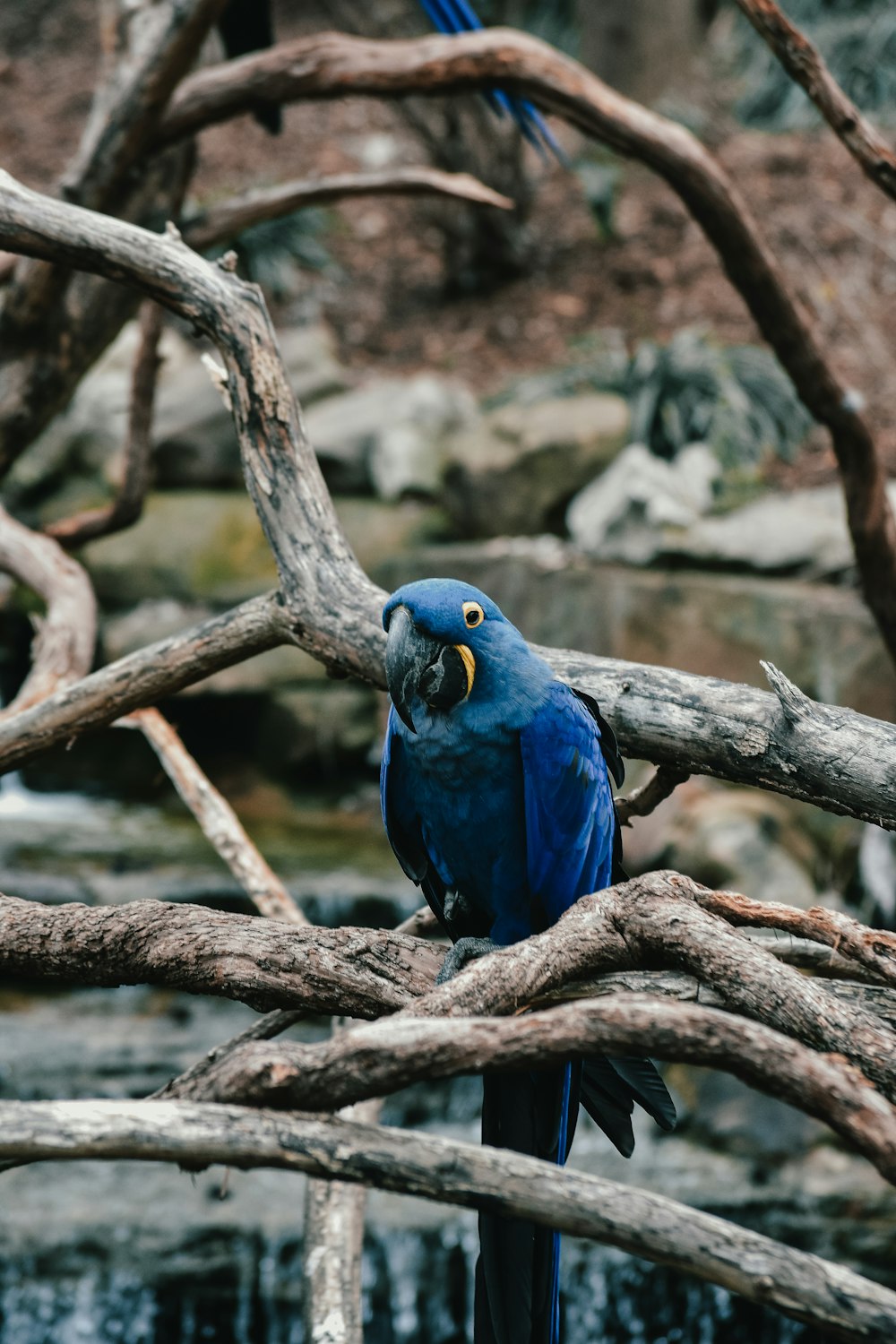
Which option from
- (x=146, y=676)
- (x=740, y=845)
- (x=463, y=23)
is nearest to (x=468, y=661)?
(x=146, y=676)

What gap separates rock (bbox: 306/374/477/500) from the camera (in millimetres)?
8172

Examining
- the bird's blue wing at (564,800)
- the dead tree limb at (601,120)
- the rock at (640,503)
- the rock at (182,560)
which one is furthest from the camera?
the rock at (182,560)

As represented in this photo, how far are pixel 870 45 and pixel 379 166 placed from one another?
4.72m

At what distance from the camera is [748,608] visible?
6.19 m

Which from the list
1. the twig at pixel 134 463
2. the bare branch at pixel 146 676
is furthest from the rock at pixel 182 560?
the bare branch at pixel 146 676

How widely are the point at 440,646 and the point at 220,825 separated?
40.4 inches

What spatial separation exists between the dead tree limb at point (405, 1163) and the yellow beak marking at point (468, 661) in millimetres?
941

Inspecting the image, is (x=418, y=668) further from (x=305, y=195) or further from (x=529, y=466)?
(x=529, y=466)

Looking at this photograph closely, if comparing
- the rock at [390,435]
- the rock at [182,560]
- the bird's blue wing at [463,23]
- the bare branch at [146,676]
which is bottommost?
the bare branch at [146,676]

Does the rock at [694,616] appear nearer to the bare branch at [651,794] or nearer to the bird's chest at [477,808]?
the bare branch at [651,794]

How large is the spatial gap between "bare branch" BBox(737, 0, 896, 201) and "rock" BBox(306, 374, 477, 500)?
5117 millimetres

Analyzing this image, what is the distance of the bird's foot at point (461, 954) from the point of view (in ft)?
6.00

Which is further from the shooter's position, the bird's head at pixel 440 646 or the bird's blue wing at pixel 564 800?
the bird's blue wing at pixel 564 800

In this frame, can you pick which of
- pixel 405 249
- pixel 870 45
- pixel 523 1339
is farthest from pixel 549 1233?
pixel 870 45
